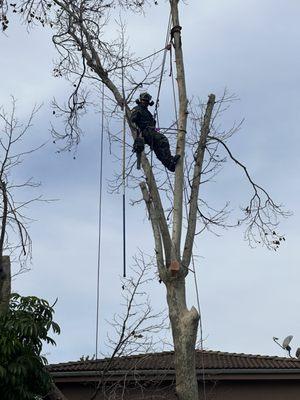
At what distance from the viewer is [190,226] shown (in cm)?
905

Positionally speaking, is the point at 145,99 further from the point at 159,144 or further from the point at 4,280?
the point at 4,280

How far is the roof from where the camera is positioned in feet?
42.9

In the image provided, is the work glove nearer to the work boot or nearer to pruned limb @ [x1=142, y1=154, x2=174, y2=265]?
pruned limb @ [x1=142, y1=154, x2=174, y2=265]

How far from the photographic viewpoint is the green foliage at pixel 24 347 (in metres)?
9.05

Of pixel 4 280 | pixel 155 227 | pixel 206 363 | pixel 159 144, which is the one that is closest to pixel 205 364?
pixel 206 363

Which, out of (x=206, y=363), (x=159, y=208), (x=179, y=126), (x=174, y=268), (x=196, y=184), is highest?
(x=179, y=126)

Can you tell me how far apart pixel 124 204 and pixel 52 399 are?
2906 mm

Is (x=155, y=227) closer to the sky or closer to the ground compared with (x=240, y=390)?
closer to the sky

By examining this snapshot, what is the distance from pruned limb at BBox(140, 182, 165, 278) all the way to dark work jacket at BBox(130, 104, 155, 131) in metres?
0.82

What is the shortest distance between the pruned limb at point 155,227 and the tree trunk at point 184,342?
417 mm

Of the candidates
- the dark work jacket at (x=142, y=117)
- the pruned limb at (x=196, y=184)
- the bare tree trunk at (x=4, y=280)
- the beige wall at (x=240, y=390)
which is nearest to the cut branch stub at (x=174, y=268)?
the pruned limb at (x=196, y=184)

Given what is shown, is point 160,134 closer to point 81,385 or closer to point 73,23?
point 73,23

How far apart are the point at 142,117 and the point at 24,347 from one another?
343cm

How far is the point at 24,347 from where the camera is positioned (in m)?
9.38
